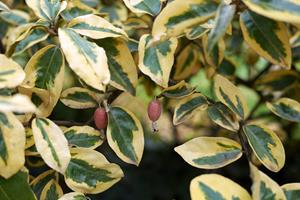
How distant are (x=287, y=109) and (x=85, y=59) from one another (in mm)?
468

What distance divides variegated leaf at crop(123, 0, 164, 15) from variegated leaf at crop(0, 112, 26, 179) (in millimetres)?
285

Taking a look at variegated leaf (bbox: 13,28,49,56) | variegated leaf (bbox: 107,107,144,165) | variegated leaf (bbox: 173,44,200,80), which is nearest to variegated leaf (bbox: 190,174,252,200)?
variegated leaf (bbox: 107,107,144,165)

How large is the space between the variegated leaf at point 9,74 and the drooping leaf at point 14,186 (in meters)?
0.17

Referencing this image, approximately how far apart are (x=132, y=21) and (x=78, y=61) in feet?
1.58

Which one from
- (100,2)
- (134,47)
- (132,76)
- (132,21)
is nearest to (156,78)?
(132,76)

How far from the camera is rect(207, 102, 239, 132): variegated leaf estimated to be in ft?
3.33

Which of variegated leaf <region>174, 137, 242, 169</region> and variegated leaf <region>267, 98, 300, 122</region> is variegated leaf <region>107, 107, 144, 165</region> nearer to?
variegated leaf <region>174, 137, 242, 169</region>

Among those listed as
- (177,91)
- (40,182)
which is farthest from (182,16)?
(40,182)

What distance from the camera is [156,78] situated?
919 mm

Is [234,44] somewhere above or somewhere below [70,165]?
below

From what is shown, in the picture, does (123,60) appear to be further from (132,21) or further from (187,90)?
(132,21)

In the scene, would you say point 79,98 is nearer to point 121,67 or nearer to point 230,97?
point 121,67

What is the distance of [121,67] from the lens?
970mm

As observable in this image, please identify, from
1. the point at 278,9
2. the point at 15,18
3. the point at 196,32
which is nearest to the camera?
the point at 278,9
